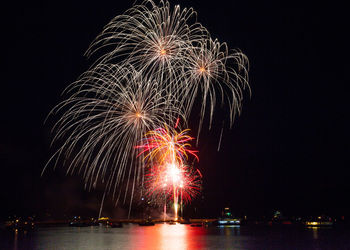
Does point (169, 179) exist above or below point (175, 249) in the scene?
above

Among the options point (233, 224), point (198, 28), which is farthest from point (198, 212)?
point (198, 28)

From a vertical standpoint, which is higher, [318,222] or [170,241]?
[318,222]

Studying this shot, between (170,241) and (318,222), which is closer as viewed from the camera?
(170,241)

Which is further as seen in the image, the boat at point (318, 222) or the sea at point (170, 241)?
the boat at point (318, 222)

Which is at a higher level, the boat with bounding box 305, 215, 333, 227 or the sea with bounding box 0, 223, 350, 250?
the boat with bounding box 305, 215, 333, 227

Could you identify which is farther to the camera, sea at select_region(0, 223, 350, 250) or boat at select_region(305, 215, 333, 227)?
boat at select_region(305, 215, 333, 227)

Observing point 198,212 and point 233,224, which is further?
point 198,212

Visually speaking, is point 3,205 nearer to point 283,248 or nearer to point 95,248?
point 95,248

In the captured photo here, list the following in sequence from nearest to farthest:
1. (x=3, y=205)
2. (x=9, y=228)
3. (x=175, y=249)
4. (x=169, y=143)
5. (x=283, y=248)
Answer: (x=175, y=249)
(x=283, y=248)
(x=169, y=143)
(x=9, y=228)
(x=3, y=205)

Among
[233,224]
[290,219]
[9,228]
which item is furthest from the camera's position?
[290,219]

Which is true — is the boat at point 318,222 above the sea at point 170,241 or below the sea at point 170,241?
above

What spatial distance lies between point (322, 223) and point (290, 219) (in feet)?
192

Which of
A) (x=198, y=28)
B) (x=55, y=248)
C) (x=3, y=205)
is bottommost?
(x=55, y=248)

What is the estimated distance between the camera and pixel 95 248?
3538 cm
